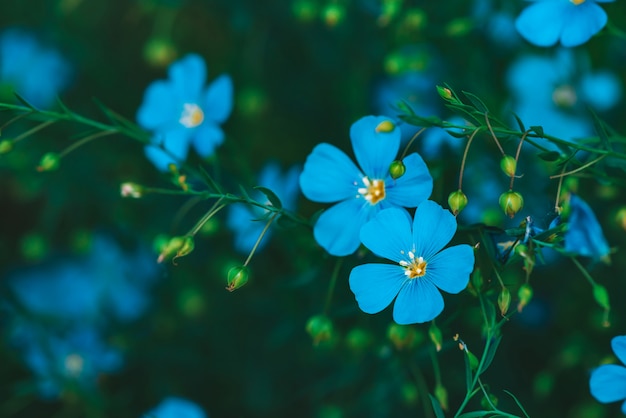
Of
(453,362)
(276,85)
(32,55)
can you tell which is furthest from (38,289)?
(453,362)

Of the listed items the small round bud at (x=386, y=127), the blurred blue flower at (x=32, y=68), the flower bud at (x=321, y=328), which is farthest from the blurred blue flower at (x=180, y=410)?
the blurred blue flower at (x=32, y=68)

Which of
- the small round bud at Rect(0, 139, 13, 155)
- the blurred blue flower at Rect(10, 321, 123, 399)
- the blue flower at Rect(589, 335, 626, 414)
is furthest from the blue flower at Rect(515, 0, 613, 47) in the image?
the blurred blue flower at Rect(10, 321, 123, 399)

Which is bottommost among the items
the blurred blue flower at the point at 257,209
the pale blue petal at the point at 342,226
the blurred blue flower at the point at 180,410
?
the blurred blue flower at the point at 180,410

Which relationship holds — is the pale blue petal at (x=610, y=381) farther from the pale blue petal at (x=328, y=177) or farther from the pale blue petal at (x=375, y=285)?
the pale blue petal at (x=328, y=177)

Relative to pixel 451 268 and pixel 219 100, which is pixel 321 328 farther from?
pixel 219 100

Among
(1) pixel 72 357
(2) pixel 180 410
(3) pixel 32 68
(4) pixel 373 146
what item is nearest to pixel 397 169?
(4) pixel 373 146
